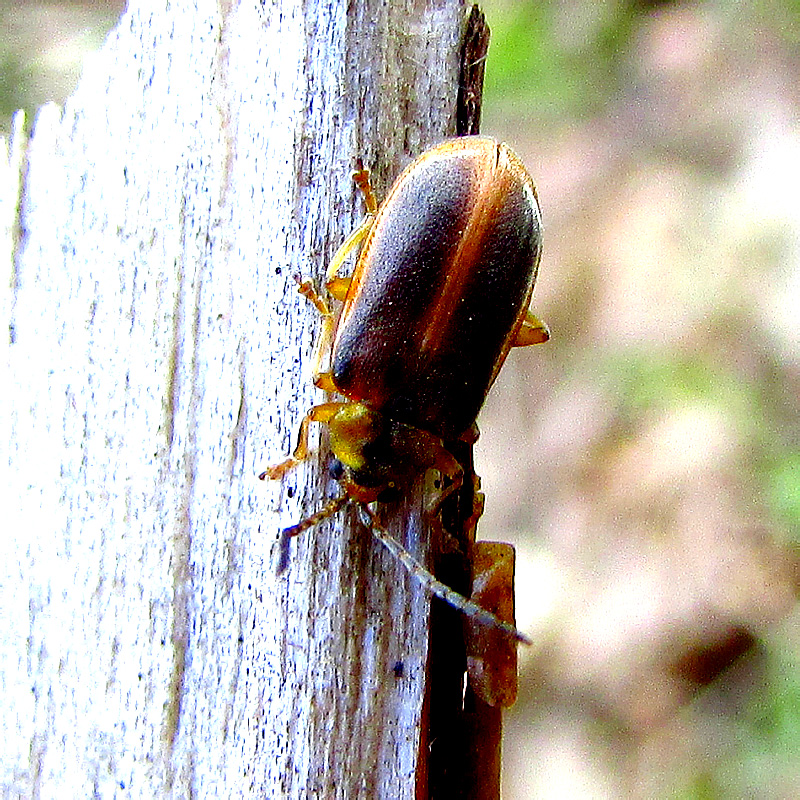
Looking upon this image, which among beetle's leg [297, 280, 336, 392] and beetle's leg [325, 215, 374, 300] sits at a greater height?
beetle's leg [325, 215, 374, 300]

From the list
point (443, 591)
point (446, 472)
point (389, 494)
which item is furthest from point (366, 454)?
point (443, 591)

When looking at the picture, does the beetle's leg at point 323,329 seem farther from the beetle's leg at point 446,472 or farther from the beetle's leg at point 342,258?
the beetle's leg at point 446,472

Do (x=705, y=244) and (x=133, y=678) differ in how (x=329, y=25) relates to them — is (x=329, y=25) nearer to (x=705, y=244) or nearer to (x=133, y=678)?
(x=133, y=678)

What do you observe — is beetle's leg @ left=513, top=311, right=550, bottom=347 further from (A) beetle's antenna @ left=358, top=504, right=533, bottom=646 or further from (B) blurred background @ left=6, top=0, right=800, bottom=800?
(B) blurred background @ left=6, top=0, right=800, bottom=800

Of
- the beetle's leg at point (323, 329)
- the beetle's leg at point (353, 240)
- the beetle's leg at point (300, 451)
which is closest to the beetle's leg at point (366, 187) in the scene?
the beetle's leg at point (353, 240)

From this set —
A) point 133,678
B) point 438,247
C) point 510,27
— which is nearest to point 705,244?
point 510,27

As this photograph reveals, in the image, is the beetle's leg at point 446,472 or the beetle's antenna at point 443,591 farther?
the beetle's leg at point 446,472

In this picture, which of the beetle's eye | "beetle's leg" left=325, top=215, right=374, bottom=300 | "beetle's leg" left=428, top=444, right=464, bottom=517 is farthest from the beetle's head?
"beetle's leg" left=325, top=215, right=374, bottom=300
